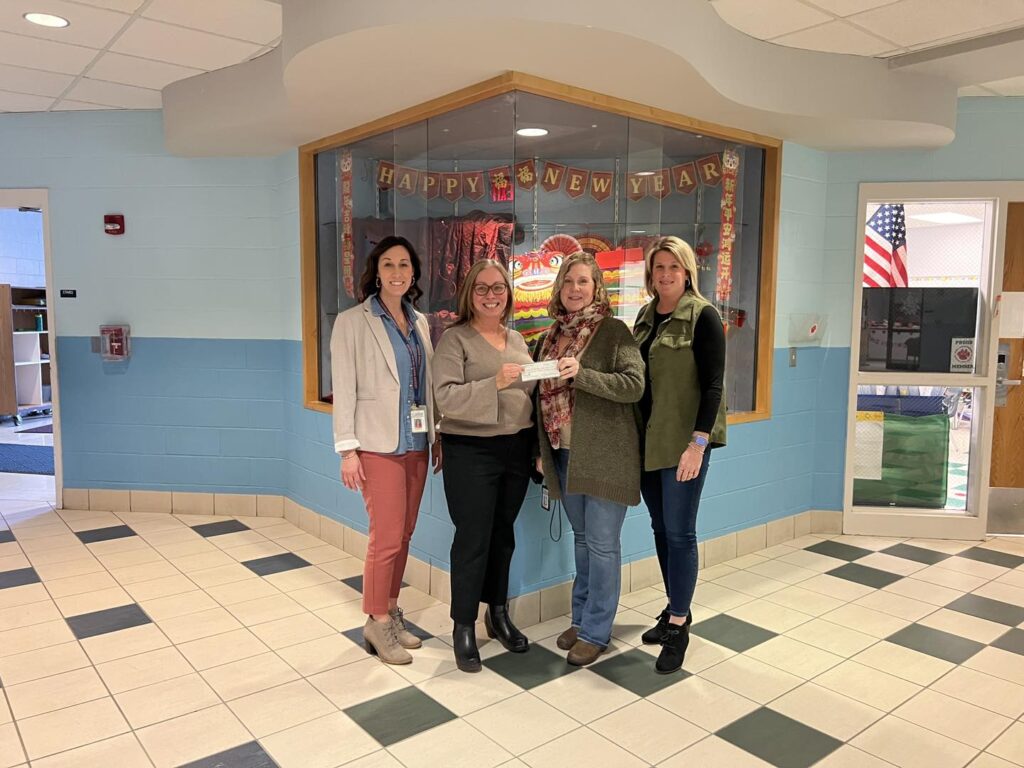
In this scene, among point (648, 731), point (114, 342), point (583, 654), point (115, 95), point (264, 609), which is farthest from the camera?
point (114, 342)

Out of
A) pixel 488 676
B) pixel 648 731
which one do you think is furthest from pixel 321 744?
pixel 648 731

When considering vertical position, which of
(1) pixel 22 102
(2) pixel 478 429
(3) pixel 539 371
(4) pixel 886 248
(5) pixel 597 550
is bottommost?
(5) pixel 597 550

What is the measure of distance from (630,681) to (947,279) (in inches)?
140

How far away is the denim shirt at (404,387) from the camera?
281 centimetres

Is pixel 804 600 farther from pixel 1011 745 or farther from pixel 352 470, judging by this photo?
pixel 352 470

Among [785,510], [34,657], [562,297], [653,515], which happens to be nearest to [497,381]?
[562,297]

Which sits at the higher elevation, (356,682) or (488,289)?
(488,289)

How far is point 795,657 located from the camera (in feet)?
9.68

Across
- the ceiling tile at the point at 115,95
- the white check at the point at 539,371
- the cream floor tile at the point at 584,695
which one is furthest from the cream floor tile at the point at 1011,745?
the ceiling tile at the point at 115,95

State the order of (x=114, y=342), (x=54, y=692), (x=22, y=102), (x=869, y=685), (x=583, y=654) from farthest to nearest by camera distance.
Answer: (x=114, y=342) → (x=22, y=102) → (x=583, y=654) → (x=869, y=685) → (x=54, y=692)

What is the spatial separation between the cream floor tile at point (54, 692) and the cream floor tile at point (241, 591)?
2.40ft

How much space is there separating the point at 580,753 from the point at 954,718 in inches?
51.7

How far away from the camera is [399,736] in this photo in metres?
2.38

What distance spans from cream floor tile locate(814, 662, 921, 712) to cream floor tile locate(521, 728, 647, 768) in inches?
36.4
